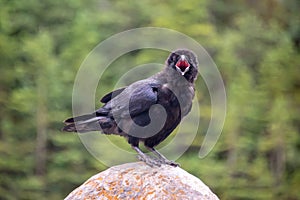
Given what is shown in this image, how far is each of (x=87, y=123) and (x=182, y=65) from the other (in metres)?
1.07

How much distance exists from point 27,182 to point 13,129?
1854mm

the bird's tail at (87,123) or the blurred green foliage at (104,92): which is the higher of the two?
the blurred green foliage at (104,92)

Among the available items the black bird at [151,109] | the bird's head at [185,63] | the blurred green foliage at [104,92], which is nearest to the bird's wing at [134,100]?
the black bird at [151,109]

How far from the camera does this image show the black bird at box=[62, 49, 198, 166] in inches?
249

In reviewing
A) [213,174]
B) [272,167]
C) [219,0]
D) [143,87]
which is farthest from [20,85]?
[143,87]

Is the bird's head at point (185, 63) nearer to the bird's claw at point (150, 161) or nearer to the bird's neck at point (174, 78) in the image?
the bird's neck at point (174, 78)

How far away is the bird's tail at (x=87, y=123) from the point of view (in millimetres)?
6496

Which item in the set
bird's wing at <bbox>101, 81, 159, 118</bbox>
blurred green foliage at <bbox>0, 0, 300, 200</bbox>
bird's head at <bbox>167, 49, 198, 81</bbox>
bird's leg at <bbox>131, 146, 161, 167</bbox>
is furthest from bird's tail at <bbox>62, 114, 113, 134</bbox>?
blurred green foliage at <bbox>0, 0, 300, 200</bbox>

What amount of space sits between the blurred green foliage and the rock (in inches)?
469

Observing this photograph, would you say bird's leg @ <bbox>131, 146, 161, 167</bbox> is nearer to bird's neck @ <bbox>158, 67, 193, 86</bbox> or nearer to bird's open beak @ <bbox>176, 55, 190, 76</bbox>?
bird's neck @ <bbox>158, 67, 193, 86</bbox>

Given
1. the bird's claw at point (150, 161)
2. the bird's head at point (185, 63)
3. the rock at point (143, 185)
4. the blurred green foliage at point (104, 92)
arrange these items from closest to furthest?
the rock at point (143, 185)
the bird's head at point (185, 63)
the bird's claw at point (150, 161)
the blurred green foliage at point (104, 92)

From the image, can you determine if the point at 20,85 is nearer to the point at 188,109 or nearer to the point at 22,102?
the point at 22,102

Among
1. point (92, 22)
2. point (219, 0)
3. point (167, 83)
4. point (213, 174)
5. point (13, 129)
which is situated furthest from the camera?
point (219, 0)

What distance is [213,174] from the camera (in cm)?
1892
